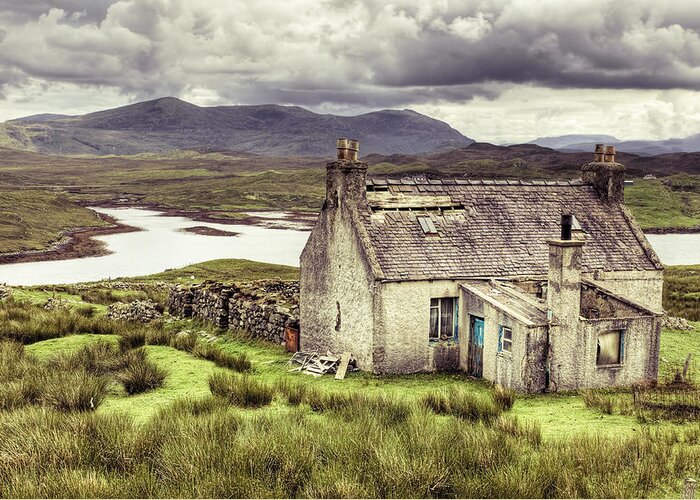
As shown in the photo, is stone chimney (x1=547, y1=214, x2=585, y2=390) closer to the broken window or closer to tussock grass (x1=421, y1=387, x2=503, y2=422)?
tussock grass (x1=421, y1=387, x2=503, y2=422)

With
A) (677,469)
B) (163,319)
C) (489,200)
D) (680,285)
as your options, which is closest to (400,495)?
Answer: (677,469)

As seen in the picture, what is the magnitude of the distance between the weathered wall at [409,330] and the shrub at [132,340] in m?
7.54

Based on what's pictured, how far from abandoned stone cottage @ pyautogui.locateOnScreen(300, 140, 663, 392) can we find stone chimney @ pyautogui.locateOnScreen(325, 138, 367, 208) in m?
0.03

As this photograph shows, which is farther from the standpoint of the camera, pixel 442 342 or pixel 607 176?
pixel 607 176

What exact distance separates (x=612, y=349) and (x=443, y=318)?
179 inches

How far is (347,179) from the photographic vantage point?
1870 centimetres

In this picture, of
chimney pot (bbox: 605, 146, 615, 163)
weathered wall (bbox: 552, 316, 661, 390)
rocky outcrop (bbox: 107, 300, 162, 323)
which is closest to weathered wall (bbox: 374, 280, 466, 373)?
weathered wall (bbox: 552, 316, 661, 390)

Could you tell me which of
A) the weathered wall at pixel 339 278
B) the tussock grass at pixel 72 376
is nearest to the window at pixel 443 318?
the weathered wall at pixel 339 278

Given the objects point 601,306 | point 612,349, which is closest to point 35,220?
point 601,306

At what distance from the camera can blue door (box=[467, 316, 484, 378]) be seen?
55.7 feet

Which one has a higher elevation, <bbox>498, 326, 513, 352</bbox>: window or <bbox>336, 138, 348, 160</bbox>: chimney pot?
<bbox>336, 138, 348, 160</bbox>: chimney pot

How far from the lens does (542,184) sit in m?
22.3

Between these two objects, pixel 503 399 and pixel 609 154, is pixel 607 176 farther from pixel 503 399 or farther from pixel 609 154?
pixel 503 399

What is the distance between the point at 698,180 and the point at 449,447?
512 feet
